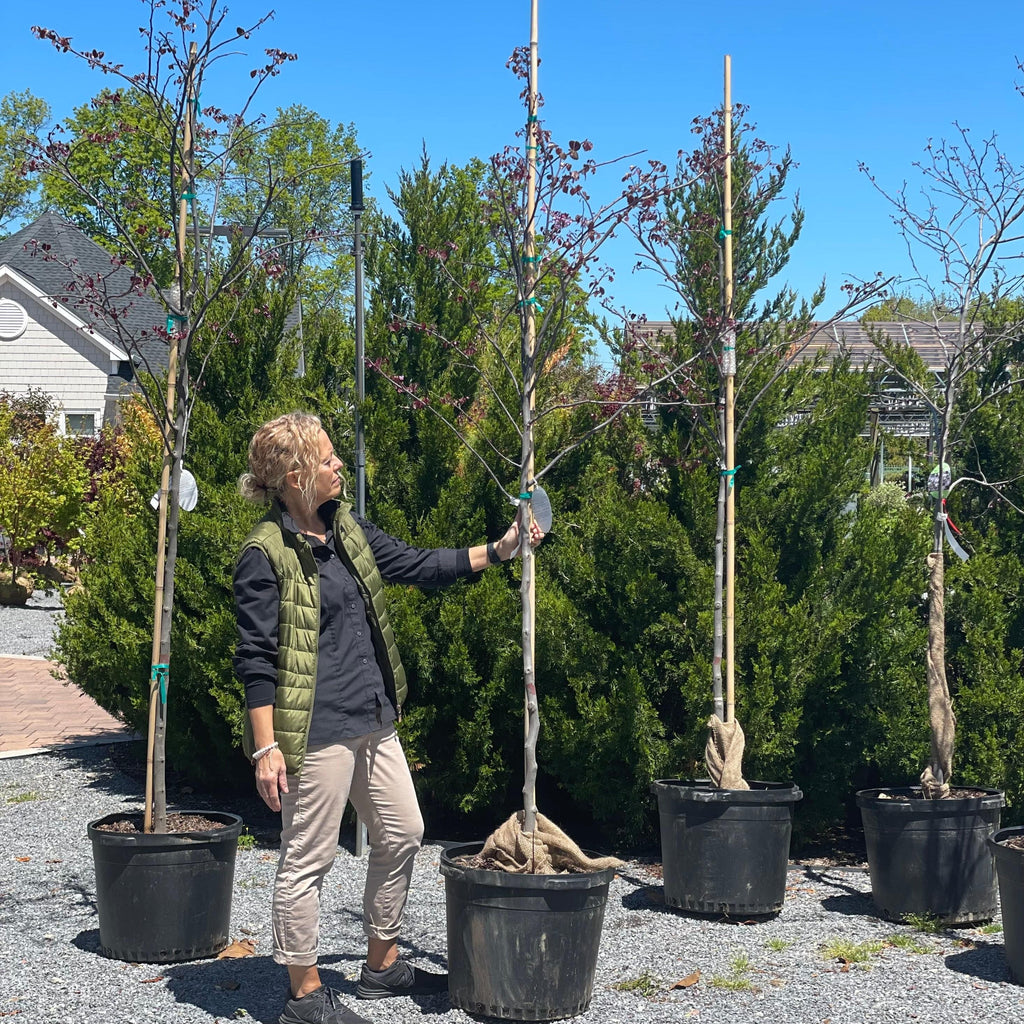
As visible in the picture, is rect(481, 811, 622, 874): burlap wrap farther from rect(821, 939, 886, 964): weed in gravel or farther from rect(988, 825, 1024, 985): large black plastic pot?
rect(988, 825, 1024, 985): large black plastic pot

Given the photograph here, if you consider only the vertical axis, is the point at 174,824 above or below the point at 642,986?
above

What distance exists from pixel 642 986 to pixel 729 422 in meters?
2.43

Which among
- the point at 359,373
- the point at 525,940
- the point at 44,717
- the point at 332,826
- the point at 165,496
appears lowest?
the point at 525,940

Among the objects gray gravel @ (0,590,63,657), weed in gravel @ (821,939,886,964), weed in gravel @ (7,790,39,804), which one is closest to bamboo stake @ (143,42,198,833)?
weed in gravel @ (821,939,886,964)

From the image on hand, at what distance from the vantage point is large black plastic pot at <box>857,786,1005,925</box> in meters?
4.86

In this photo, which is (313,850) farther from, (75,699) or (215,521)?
(75,699)

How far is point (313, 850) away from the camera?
3.66m

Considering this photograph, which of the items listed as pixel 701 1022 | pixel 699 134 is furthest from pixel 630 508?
pixel 701 1022

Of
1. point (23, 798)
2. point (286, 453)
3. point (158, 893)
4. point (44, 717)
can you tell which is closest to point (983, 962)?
point (158, 893)

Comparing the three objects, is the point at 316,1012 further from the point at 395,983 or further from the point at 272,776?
the point at 272,776

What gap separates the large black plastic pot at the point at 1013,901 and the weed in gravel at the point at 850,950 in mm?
495

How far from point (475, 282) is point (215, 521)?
6.55ft

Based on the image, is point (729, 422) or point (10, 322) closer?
point (729, 422)

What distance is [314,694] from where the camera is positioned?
11.9 ft
